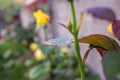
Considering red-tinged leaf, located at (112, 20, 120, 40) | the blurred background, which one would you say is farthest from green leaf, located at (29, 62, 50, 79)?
red-tinged leaf, located at (112, 20, 120, 40)

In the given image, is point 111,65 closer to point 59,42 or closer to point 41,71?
point 59,42

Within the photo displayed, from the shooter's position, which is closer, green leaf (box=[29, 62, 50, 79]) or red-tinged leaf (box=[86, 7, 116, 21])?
red-tinged leaf (box=[86, 7, 116, 21])

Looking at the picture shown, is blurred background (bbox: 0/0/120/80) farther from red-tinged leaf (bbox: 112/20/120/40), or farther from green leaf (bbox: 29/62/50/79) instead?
red-tinged leaf (bbox: 112/20/120/40)

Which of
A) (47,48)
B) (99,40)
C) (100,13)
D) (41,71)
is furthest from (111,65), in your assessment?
(41,71)

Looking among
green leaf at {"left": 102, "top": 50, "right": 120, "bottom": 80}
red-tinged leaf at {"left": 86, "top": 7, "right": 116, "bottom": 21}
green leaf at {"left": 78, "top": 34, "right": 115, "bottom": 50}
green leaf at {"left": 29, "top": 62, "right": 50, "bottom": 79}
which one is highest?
red-tinged leaf at {"left": 86, "top": 7, "right": 116, "bottom": 21}

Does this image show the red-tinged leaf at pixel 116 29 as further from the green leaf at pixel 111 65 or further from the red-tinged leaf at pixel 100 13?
the red-tinged leaf at pixel 100 13

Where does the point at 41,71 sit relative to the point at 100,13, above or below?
below

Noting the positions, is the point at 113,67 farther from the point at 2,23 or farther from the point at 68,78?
the point at 2,23
